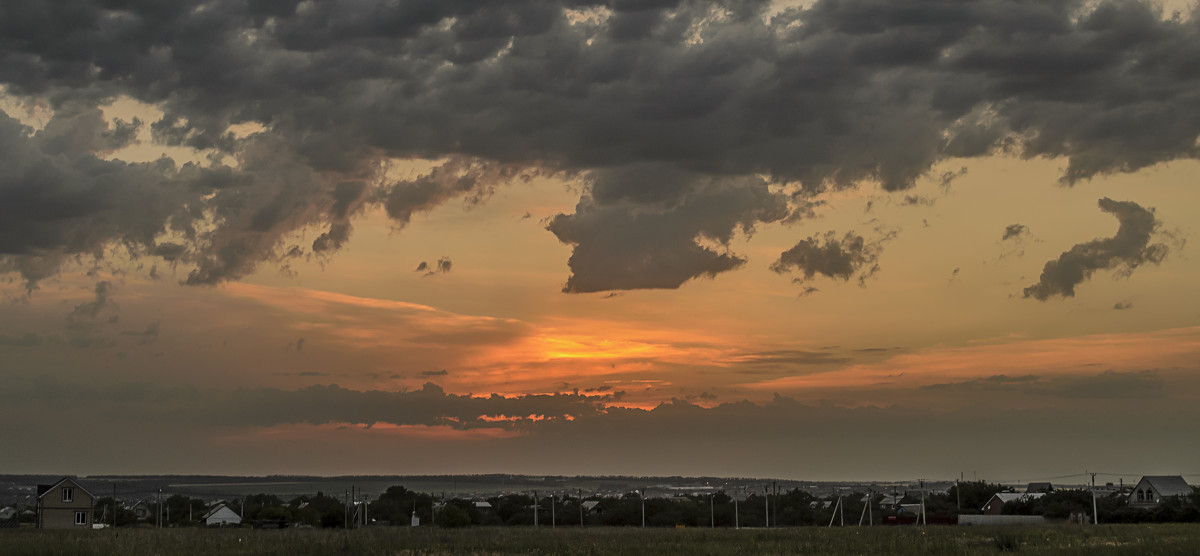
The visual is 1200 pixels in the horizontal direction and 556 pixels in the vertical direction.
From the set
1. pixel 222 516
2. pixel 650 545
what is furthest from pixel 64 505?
pixel 650 545

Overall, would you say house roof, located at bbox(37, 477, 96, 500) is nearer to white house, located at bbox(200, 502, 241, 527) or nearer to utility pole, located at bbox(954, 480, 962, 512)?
white house, located at bbox(200, 502, 241, 527)

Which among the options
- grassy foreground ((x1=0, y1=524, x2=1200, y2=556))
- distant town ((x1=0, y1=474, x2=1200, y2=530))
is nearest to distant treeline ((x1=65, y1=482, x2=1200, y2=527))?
distant town ((x1=0, y1=474, x2=1200, y2=530))

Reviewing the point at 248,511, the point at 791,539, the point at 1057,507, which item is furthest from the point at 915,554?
the point at 248,511

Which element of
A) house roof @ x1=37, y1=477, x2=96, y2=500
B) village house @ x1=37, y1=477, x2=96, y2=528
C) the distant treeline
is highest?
house roof @ x1=37, y1=477, x2=96, y2=500

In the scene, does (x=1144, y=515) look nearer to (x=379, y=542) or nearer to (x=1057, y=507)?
(x=1057, y=507)

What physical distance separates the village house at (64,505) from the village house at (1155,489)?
346 feet

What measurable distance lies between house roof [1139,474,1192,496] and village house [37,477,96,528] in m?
109

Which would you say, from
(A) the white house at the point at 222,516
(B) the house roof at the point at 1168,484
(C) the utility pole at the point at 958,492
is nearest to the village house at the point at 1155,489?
(B) the house roof at the point at 1168,484

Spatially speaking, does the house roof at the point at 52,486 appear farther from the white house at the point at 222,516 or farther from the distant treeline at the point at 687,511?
the white house at the point at 222,516

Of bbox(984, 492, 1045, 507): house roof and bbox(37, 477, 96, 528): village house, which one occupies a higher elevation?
bbox(37, 477, 96, 528): village house

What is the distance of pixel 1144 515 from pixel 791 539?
182 ft

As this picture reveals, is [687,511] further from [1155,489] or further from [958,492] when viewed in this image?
[1155,489]

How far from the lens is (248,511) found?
146m

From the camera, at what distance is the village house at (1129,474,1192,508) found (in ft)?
395
